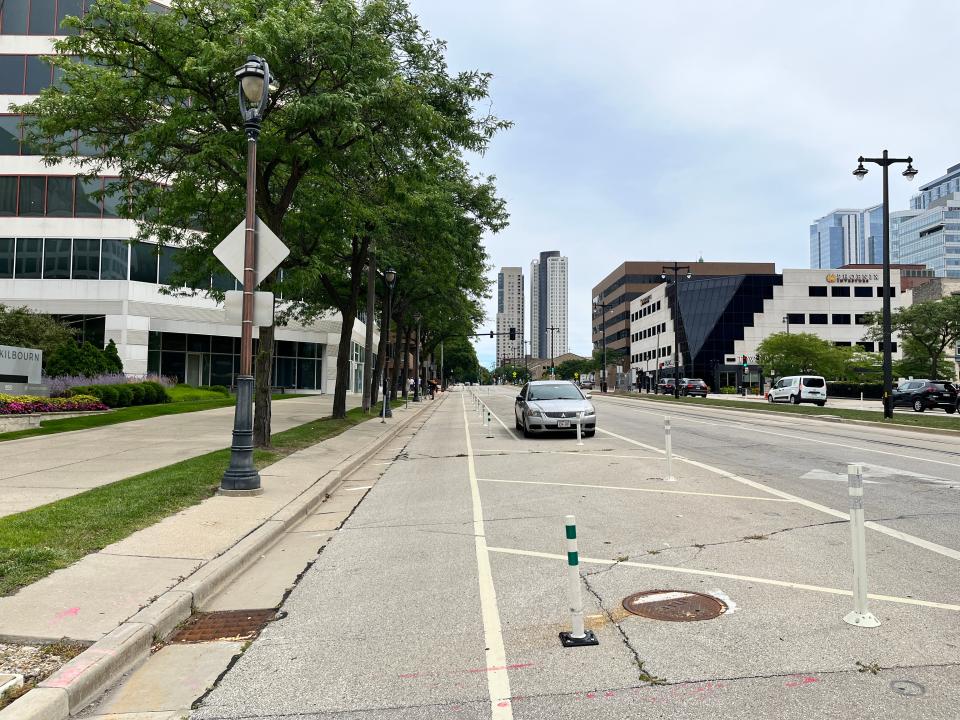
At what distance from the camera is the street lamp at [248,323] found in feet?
32.0

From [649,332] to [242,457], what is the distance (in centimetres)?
10921

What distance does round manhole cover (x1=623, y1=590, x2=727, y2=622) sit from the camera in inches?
190

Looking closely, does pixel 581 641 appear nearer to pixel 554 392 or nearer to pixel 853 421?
pixel 554 392

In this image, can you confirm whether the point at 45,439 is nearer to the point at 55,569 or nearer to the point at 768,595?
the point at 55,569

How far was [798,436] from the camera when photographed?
19.5 meters

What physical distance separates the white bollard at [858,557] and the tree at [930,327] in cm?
6664

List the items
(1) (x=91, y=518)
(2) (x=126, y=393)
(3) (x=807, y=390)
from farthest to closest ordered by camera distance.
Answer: (3) (x=807, y=390) < (2) (x=126, y=393) < (1) (x=91, y=518)

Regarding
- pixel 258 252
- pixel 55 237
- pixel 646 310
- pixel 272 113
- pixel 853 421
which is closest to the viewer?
pixel 258 252

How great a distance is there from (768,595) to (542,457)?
9291 mm

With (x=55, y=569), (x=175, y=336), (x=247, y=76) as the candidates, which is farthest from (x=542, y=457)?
(x=175, y=336)

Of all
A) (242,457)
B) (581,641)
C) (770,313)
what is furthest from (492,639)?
(770,313)

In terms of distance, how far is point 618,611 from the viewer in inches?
195

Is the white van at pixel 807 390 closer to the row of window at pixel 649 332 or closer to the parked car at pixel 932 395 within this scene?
the parked car at pixel 932 395

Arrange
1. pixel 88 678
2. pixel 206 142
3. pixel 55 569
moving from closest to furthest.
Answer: pixel 88 678 < pixel 55 569 < pixel 206 142
